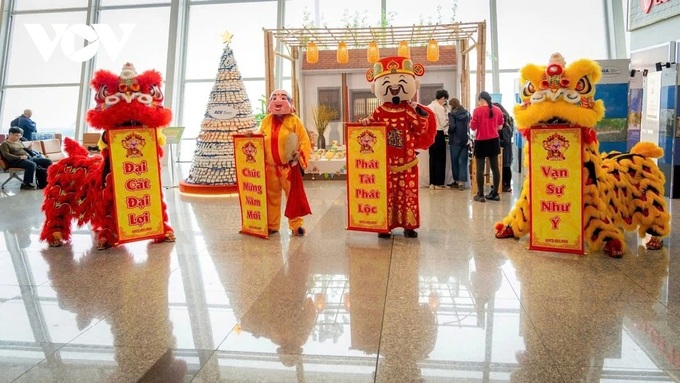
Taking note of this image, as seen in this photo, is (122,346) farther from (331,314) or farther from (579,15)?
(579,15)

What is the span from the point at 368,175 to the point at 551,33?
26.3 ft

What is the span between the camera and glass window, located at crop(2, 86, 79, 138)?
1309 cm

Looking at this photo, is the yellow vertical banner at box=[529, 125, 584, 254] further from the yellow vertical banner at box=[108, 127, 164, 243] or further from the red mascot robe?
the yellow vertical banner at box=[108, 127, 164, 243]

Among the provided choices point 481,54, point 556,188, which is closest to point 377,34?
point 481,54

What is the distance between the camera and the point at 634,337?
2.75 metres

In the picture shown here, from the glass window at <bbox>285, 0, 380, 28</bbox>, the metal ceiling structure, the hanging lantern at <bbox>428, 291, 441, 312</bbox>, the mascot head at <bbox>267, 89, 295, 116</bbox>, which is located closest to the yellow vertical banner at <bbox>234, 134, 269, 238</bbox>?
the mascot head at <bbox>267, 89, 295, 116</bbox>

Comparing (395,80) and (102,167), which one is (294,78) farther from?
(102,167)

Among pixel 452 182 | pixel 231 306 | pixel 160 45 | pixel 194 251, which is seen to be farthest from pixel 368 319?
pixel 160 45

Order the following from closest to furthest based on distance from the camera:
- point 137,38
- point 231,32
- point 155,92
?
point 155,92
point 231,32
point 137,38

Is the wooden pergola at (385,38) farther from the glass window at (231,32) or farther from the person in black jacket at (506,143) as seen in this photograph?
the glass window at (231,32)

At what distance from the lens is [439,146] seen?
8.55m

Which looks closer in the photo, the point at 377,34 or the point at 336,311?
the point at 336,311

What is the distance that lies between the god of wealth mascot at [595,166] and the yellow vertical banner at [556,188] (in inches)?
3.1

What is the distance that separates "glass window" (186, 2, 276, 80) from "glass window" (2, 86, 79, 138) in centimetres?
278
